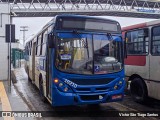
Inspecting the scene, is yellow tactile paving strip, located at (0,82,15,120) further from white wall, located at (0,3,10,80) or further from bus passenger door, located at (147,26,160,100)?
bus passenger door, located at (147,26,160,100)

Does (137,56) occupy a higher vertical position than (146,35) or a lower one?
lower

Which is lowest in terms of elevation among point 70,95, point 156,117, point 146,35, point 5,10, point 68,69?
point 156,117

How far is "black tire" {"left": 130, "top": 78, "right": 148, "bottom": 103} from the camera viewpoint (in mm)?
9945

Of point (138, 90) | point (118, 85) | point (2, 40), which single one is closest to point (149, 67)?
point (138, 90)

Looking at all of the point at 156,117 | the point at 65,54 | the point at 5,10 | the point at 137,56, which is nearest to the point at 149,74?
the point at 137,56

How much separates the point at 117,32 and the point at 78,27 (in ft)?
4.11

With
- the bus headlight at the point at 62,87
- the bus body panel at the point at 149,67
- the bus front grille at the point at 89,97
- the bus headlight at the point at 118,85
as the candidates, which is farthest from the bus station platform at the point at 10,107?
the bus body panel at the point at 149,67

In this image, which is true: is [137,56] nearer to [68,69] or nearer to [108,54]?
[108,54]

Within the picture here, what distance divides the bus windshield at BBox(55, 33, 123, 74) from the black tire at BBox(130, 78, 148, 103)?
6.88 ft

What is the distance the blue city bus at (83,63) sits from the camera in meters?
7.82

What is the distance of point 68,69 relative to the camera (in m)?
7.84

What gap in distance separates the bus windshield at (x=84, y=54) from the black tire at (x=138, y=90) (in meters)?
2.10

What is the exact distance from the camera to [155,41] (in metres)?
9.40

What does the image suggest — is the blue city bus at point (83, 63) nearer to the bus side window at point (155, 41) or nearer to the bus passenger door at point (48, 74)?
the bus passenger door at point (48, 74)
